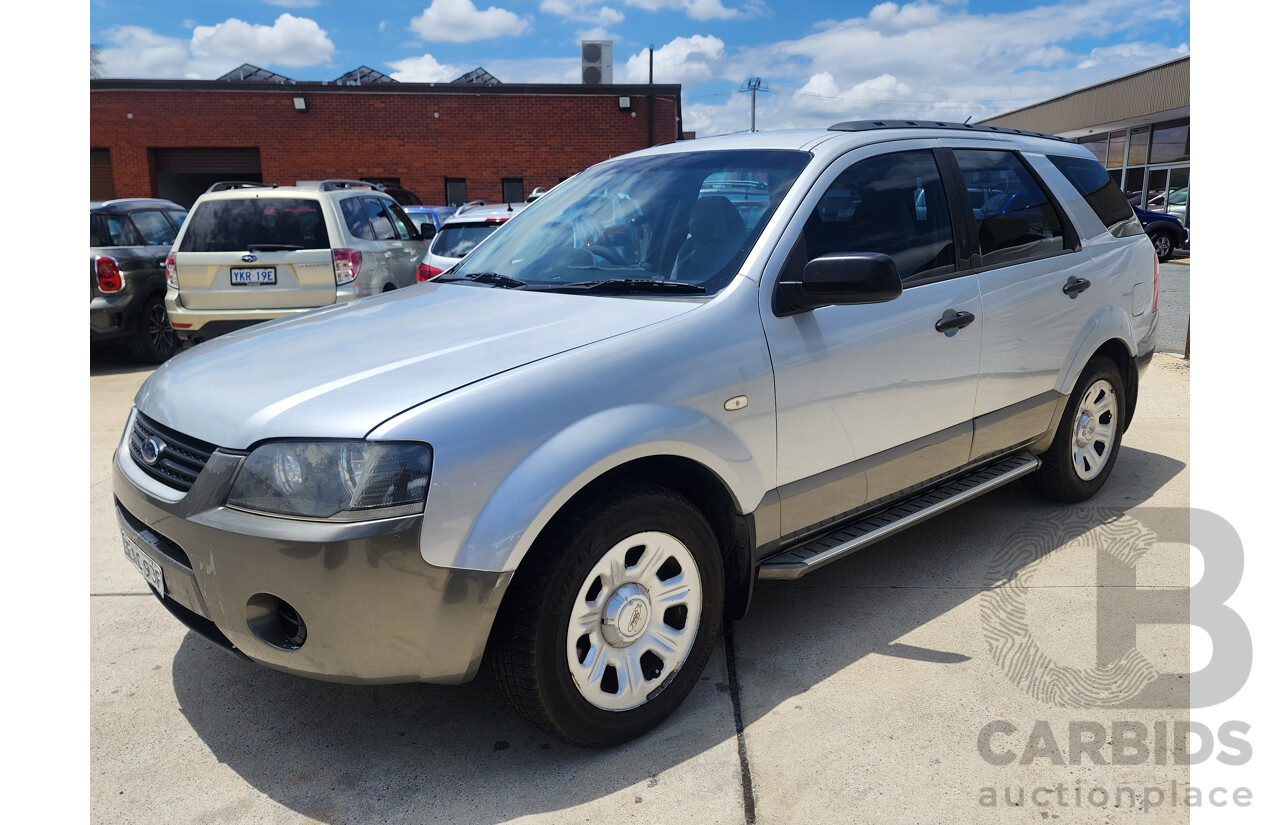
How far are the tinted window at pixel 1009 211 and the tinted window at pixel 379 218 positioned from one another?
21.2 ft

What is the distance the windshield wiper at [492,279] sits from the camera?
3.49 meters

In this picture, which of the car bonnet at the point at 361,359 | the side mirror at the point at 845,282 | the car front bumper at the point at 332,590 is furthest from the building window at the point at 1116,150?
the car front bumper at the point at 332,590

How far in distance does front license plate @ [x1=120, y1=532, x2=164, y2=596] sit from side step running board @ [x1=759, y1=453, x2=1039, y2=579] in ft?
6.12

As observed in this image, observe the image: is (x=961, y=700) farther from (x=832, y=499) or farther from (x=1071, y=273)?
(x=1071, y=273)

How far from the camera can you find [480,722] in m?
2.96

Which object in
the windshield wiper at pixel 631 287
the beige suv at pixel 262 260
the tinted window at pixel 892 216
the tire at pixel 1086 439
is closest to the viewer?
the windshield wiper at pixel 631 287

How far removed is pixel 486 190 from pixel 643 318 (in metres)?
25.0

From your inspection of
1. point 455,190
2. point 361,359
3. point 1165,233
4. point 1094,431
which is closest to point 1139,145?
point 1165,233

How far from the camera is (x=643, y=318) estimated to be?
2850 millimetres

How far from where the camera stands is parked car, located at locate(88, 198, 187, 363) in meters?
9.24

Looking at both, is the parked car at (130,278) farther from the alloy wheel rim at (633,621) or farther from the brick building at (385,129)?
the brick building at (385,129)

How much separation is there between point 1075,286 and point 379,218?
7.09m

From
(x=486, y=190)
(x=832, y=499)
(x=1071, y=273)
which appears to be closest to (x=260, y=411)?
(x=832, y=499)

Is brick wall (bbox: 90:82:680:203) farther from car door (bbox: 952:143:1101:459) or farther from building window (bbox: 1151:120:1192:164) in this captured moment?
car door (bbox: 952:143:1101:459)
